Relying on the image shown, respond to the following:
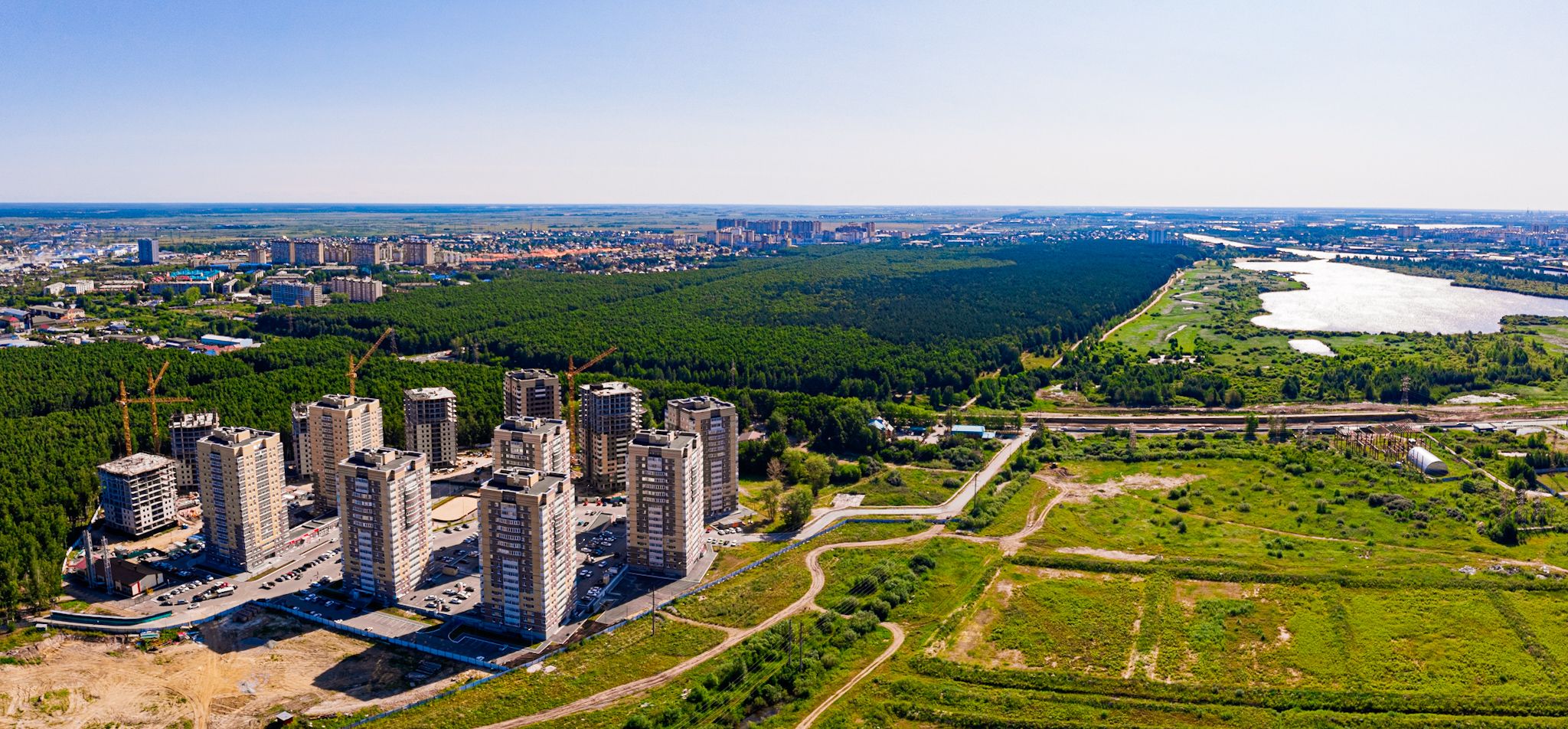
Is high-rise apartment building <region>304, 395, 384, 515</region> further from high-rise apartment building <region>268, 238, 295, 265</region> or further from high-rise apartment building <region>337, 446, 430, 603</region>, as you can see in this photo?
high-rise apartment building <region>268, 238, 295, 265</region>

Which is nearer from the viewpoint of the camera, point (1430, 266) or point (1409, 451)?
point (1409, 451)

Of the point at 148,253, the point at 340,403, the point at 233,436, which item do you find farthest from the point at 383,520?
the point at 148,253

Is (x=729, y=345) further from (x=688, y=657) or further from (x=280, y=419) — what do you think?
(x=688, y=657)

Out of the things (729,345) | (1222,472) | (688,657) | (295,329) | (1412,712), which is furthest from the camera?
(295,329)

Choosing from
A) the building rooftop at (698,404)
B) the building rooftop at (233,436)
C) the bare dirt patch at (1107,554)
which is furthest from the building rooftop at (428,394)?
the bare dirt patch at (1107,554)

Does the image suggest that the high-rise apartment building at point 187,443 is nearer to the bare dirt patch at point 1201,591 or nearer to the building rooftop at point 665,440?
the building rooftop at point 665,440

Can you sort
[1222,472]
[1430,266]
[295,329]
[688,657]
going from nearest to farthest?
1. [688,657]
2. [1222,472]
3. [295,329]
4. [1430,266]

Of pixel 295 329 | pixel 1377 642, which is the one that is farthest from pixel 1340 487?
pixel 295 329

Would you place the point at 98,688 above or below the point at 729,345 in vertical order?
below
